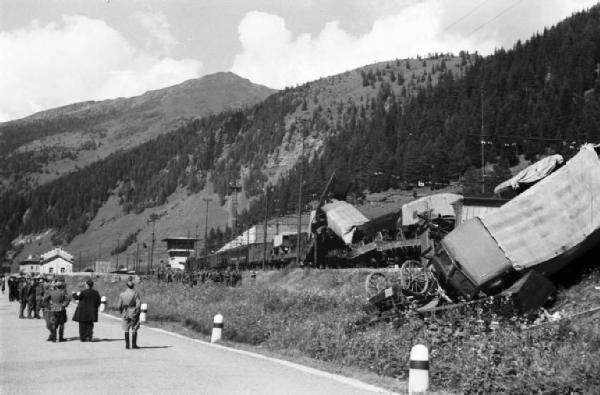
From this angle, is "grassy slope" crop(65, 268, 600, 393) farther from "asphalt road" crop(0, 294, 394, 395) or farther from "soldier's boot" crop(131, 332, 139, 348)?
"soldier's boot" crop(131, 332, 139, 348)

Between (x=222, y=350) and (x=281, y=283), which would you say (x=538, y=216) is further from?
(x=281, y=283)

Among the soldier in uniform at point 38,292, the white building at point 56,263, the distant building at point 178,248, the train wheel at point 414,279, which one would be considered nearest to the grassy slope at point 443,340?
the train wheel at point 414,279

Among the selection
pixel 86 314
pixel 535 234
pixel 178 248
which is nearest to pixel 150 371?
pixel 86 314

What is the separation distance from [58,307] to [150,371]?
7.05m

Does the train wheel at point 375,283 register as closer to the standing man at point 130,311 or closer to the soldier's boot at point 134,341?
the standing man at point 130,311

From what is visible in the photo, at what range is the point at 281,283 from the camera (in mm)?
37844

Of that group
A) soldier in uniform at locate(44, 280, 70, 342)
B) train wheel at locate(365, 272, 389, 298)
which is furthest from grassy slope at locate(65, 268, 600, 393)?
soldier in uniform at locate(44, 280, 70, 342)

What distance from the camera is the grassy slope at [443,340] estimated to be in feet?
29.1

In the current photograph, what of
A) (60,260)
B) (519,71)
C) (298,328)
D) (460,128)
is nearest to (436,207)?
(298,328)

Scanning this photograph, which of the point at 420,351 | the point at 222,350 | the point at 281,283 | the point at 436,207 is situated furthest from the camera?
the point at 281,283

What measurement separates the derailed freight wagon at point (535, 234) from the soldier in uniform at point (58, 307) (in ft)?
33.8

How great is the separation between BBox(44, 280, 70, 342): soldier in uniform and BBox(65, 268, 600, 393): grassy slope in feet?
14.9

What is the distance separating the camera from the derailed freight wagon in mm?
15367

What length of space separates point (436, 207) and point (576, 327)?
19.6 metres
